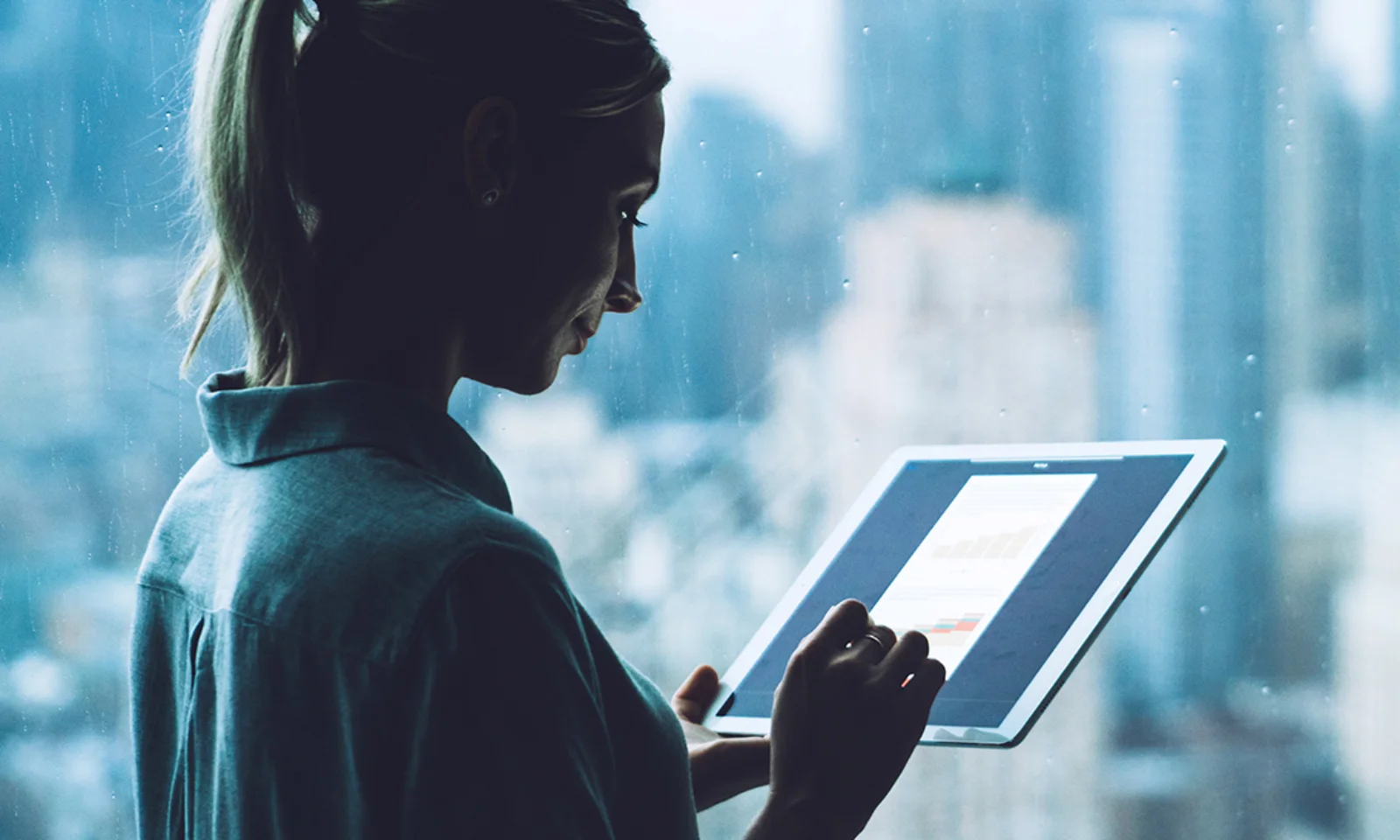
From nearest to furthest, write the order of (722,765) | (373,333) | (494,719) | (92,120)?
1. (494,719)
2. (373,333)
3. (722,765)
4. (92,120)

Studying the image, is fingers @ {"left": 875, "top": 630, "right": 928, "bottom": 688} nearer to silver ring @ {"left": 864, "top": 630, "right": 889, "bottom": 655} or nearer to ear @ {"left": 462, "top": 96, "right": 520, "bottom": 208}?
silver ring @ {"left": 864, "top": 630, "right": 889, "bottom": 655}

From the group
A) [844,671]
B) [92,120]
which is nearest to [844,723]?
[844,671]

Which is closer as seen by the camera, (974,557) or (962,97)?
(974,557)

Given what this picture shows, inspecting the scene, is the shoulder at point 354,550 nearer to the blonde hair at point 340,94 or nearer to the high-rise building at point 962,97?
the blonde hair at point 340,94

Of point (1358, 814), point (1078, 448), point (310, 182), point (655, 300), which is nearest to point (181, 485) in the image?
point (310, 182)

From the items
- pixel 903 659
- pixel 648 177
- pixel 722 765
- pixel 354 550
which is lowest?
pixel 722 765

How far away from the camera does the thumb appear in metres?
0.81

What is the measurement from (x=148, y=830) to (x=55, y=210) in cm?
87

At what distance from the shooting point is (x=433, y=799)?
0.46 metres

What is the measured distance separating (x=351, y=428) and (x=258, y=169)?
0.39 ft

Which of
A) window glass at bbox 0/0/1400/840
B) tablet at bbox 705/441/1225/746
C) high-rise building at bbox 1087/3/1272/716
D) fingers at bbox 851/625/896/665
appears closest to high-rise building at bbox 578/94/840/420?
window glass at bbox 0/0/1400/840

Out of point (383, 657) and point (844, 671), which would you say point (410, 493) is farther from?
point (844, 671)

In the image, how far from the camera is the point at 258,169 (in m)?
0.55

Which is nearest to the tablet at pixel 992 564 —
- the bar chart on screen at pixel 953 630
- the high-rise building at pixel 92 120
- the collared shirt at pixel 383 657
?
the bar chart on screen at pixel 953 630
